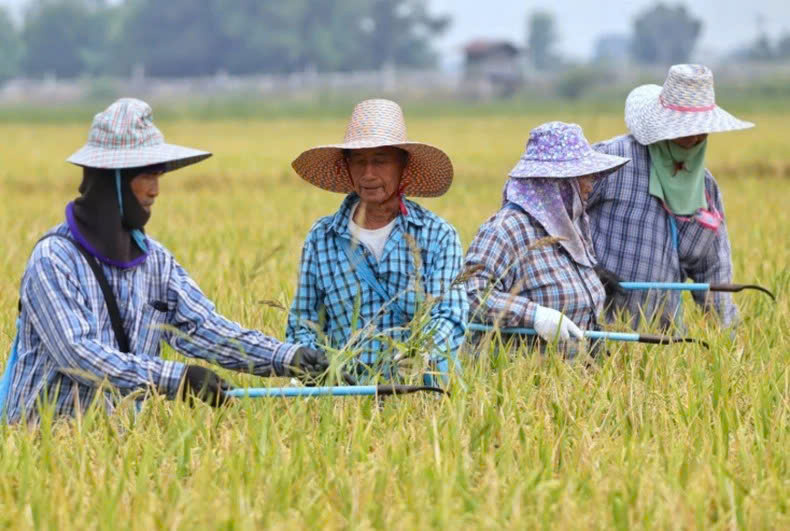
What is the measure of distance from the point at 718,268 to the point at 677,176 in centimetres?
38

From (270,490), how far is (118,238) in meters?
0.88

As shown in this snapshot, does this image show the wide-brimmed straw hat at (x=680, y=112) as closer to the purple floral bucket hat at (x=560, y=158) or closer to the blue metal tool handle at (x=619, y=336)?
the purple floral bucket hat at (x=560, y=158)

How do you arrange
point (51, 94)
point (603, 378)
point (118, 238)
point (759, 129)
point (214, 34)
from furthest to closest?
point (214, 34) → point (51, 94) → point (759, 129) → point (603, 378) → point (118, 238)

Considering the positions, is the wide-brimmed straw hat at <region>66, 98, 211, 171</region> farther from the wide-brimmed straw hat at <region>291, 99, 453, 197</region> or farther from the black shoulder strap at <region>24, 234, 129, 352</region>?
the wide-brimmed straw hat at <region>291, 99, 453, 197</region>

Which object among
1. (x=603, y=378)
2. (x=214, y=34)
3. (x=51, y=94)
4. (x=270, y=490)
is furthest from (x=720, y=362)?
(x=214, y=34)

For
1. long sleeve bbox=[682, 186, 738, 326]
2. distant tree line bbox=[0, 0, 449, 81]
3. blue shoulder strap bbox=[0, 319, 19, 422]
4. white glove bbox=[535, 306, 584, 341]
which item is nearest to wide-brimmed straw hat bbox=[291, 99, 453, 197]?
white glove bbox=[535, 306, 584, 341]

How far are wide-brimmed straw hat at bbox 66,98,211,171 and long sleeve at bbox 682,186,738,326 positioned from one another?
227cm

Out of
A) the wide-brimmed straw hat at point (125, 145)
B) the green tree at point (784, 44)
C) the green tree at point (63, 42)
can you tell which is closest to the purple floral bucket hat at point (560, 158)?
the wide-brimmed straw hat at point (125, 145)

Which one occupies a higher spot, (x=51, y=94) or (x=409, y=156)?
(x=51, y=94)

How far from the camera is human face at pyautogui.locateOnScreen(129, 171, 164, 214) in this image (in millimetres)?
3297

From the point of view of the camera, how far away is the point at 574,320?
4215 mm

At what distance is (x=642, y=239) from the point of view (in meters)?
4.89

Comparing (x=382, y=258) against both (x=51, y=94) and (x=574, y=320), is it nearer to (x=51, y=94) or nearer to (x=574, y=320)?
(x=574, y=320)

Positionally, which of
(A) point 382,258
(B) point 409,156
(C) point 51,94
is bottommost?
(A) point 382,258
